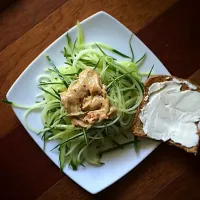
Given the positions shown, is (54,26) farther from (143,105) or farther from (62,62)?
(143,105)

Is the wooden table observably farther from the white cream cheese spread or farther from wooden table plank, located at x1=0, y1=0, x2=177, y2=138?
the white cream cheese spread

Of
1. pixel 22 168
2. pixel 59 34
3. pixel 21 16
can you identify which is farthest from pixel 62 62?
pixel 22 168

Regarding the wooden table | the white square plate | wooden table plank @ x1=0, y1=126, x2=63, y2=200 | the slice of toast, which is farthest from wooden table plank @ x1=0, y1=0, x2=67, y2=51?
the slice of toast

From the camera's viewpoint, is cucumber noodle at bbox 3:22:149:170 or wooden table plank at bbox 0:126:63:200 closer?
cucumber noodle at bbox 3:22:149:170

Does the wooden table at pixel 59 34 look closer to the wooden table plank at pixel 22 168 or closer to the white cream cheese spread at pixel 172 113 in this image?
the wooden table plank at pixel 22 168

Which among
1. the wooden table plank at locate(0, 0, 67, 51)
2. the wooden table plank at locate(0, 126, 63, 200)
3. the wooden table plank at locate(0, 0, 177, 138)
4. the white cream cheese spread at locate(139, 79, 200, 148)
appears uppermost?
the wooden table plank at locate(0, 0, 67, 51)

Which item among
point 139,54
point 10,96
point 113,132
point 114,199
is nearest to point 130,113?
point 113,132
